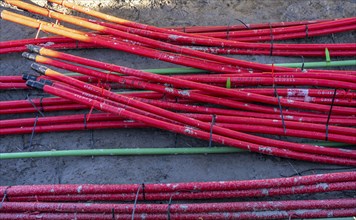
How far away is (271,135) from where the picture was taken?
434 cm

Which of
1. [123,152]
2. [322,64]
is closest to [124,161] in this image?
[123,152]

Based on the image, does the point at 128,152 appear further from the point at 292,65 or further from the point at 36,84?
the point at 292,65

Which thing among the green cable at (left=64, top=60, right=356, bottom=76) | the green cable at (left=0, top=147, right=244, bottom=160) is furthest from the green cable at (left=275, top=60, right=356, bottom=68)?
the green cable at (left=0, top=147, right=244, bottom=160)

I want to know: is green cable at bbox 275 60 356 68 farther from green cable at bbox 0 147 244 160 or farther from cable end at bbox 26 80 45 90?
Answer: cable end at bbox 26 80 45 90

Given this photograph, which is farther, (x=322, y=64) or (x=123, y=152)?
(x=322, y=64)

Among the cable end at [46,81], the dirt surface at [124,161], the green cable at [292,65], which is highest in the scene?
the green cable at [292,65]

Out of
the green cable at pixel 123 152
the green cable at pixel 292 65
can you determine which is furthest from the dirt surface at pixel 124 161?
the green cable at pixel 292 65

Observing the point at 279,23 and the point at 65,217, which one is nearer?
the point at 65,217

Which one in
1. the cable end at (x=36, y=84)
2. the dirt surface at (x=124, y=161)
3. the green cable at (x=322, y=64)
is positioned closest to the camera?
the dirt surface at (x=124, y=161)

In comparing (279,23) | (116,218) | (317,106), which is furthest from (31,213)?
(279,23)

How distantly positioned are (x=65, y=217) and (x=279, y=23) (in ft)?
11.4

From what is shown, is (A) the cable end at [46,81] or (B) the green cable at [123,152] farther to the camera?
(A) the cable end at [46,81]

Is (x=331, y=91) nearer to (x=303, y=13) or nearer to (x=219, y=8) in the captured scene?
(x=303, y=13)

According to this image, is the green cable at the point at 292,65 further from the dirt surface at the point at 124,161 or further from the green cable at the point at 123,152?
the green cable at the point at 123,152
